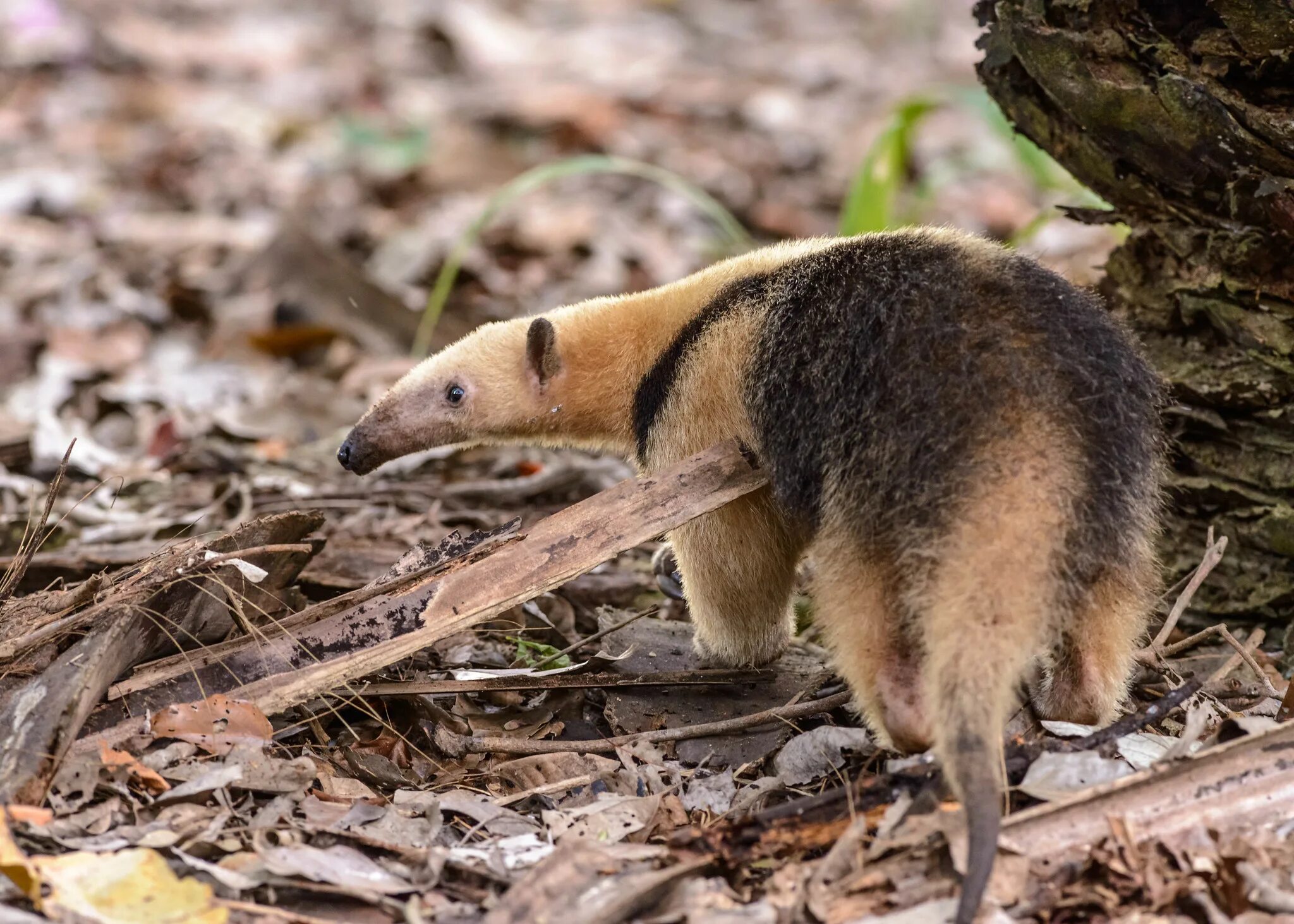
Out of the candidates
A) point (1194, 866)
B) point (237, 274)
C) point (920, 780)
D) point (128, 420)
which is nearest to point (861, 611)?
point (920, 780)

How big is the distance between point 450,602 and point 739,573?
135 centimetres

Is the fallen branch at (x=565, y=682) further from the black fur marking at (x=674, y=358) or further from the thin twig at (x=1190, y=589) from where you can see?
the thin twig at (x=1190, y=589)

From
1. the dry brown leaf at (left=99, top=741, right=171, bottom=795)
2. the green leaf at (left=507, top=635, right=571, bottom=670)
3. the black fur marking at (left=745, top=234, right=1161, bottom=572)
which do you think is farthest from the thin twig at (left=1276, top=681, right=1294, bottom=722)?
the dry brown leaf at (left=99, top=741, right=171, bottom=795)

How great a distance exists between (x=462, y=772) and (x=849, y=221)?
202 inches

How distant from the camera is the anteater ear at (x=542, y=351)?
19.6ft

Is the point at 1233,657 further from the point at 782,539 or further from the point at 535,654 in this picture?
the point at 535,654

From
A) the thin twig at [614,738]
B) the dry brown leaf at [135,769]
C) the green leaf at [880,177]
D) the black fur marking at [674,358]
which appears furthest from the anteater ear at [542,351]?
the green leaf at [880,177]

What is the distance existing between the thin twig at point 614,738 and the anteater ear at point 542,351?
1.82 meters

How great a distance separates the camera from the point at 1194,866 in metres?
Answer: 3.84

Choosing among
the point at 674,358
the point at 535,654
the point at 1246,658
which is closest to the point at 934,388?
the point at 674,358

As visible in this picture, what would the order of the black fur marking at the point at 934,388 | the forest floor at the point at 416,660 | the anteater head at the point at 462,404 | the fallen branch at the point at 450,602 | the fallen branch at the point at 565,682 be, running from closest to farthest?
the forest floor at the point at 416,660 < the black fur marking at the point at 934,388 < the fallen branch at the point at 450,602 < the fallen branch at the point at 565,682 < the anteater head at the point at 462,404

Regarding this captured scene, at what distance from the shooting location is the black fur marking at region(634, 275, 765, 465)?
5.58 meters

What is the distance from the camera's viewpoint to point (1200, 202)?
5656 millimetres

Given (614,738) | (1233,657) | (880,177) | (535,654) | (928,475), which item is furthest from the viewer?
(880,177)
